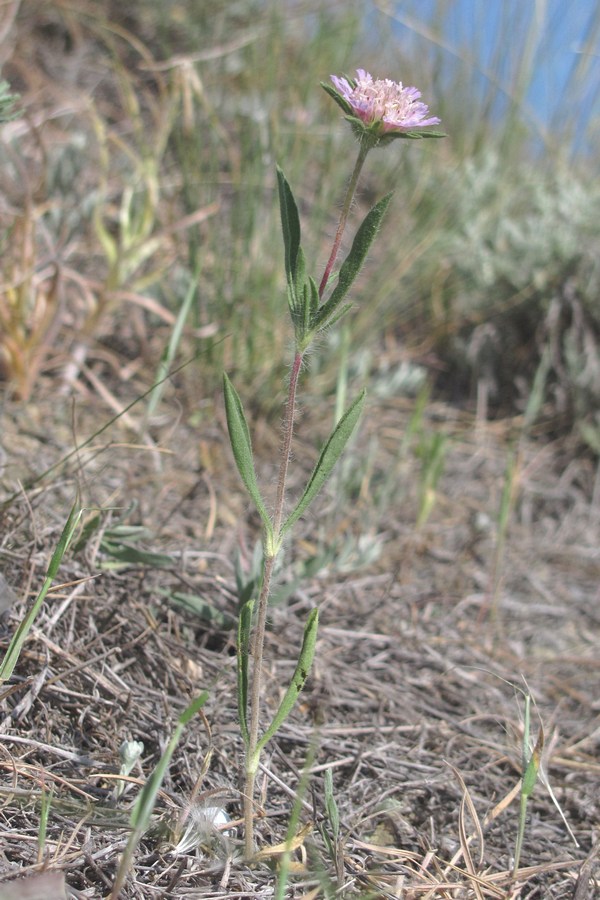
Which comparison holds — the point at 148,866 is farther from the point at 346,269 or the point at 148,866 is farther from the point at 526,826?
the point at 346,269

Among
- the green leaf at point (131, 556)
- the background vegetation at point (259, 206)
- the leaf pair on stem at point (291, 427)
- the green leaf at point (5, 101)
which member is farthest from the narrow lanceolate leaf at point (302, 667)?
the background vegetation at point (259, 206)

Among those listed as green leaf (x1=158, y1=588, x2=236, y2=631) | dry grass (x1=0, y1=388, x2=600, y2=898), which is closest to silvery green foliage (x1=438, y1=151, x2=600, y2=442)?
dry grass (x1=0, y1=388, x2=600, y2=898)

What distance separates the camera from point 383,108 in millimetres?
1011

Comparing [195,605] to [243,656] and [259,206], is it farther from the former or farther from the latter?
[259,206]

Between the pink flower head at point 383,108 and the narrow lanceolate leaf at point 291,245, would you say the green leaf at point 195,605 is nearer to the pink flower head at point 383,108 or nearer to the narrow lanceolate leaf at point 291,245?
the narrow lanceolate leaf at point 291,245

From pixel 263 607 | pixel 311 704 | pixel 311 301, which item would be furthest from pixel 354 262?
pixel 311 704

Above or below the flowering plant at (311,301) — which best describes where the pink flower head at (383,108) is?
above

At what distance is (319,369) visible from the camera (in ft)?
8.51

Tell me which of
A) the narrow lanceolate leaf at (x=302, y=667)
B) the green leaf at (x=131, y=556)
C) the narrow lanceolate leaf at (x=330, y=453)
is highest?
the narrow lanceolate leaf at (x=330, y=453)

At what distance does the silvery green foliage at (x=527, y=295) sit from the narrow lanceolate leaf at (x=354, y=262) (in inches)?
73.4

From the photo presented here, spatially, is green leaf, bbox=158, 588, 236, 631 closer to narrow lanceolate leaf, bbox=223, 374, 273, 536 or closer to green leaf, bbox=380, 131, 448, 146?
narrow lanceolate leaf, bbox=223, 374, 273, 536

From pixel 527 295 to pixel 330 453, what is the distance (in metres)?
2.07

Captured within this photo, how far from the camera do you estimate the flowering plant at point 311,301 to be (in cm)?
102

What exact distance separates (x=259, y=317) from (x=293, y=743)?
1322 mm
